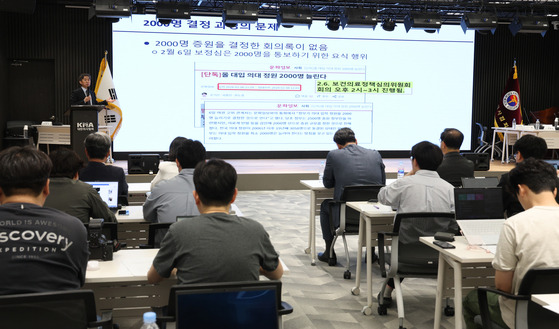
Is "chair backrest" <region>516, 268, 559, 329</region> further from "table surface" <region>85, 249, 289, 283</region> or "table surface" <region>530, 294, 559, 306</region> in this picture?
"table surface" <region>85, 249, 289, 283</region>

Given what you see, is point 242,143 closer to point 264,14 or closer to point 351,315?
point 264,14

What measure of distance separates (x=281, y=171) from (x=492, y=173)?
3.60m

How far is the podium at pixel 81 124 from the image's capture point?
8.41 m

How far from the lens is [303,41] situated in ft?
38.3

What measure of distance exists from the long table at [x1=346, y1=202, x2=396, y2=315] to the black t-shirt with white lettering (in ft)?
8.22

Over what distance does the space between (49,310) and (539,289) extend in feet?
6.28

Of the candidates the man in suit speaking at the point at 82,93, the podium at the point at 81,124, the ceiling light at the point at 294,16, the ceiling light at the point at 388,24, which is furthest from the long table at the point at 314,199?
the ceiling light at the point at 388,24

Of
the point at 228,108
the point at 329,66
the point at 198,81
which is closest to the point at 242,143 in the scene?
the point at 228,108

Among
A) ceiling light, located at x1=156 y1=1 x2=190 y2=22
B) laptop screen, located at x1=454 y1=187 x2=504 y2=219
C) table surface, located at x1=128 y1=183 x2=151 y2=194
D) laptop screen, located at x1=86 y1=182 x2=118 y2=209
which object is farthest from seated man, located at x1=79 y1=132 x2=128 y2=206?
ceiling light, located at x1=156 y1=1 x2=190 y2=22

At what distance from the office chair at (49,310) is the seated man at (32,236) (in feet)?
0.58

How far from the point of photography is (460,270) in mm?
3109

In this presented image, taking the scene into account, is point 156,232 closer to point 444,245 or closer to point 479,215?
point 444,245

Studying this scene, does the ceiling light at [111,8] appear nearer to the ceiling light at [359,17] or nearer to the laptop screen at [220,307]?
the ceiling light at [359,17]

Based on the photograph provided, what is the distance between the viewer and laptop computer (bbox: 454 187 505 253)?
3.21 meters
